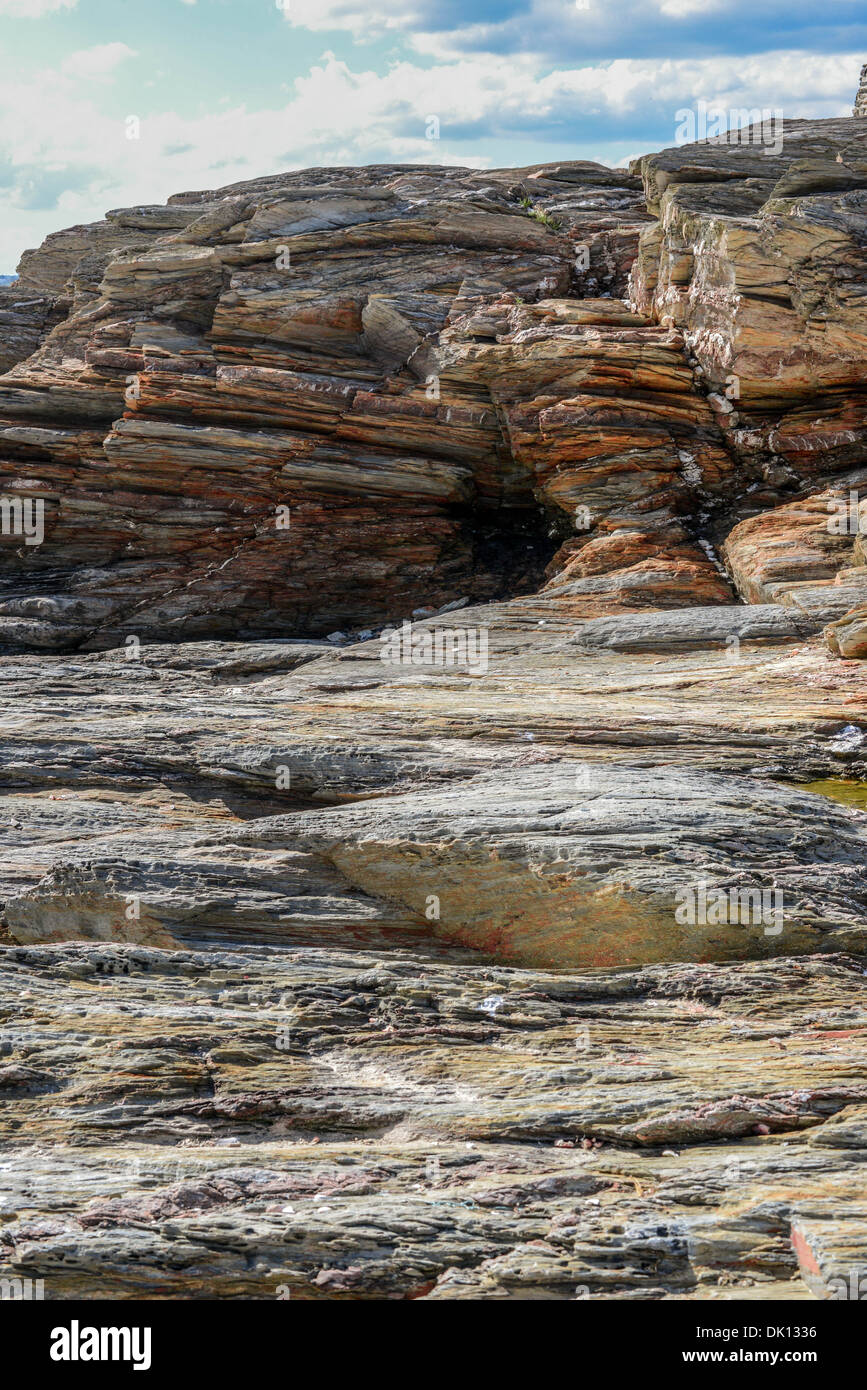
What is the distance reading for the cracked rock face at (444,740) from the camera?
10.7 m

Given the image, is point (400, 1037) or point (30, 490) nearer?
point (400, 1037)

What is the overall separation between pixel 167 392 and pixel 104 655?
11.8 meters

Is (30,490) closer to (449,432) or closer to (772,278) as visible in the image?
(449,432)

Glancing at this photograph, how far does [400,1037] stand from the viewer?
1404cm

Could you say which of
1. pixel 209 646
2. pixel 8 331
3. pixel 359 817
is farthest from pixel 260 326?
pixel 359 817

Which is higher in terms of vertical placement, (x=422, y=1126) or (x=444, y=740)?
(x=444, y=740)

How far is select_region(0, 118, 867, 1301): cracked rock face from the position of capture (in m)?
10.7

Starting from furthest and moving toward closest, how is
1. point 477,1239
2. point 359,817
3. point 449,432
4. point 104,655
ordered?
point 449,432, point 104,655, point 359,817, point 477,1239

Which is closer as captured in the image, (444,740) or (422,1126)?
(422,1126)

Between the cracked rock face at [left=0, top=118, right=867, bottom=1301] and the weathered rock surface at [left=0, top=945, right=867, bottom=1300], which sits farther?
the cracked rock face at [left=0, top=118, right=867, bottom=1301]

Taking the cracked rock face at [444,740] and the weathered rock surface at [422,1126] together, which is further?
the cracked rock face at [444,740]

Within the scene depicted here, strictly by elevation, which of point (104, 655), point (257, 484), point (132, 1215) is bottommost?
point (132, 1215)

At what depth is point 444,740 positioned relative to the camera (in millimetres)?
22188
